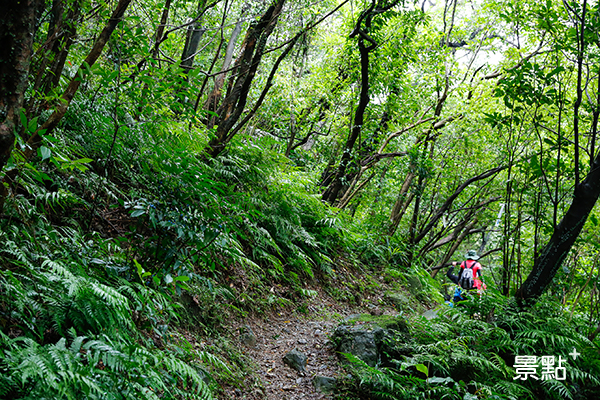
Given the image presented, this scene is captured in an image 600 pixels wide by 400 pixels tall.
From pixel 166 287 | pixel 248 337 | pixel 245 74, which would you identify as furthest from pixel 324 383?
pixel 245 74

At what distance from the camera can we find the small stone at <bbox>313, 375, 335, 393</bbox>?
13.3ft

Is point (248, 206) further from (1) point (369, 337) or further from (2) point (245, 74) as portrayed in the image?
(1) point (369, 337)

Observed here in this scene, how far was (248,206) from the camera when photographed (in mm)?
5766

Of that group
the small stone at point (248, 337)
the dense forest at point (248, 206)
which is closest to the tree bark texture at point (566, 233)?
the dense forest at point (248, 206)

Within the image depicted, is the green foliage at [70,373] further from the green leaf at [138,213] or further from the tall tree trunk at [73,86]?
the tall tree trunk at [73,86]

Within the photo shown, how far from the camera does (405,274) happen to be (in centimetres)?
1016

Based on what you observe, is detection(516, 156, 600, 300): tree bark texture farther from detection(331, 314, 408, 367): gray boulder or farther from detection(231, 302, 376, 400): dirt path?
detection(231, 302, 376, 400): dirt path

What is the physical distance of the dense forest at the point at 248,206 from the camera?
7.70 feet

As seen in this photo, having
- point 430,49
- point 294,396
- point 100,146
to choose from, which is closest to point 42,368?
point 294,396

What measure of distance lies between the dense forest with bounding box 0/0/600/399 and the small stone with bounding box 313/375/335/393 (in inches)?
3.3

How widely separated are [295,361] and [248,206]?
2.26m

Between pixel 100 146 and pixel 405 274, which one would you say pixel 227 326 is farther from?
pixel 405 274

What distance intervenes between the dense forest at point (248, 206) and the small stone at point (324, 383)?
85 mm

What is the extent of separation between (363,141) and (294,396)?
760 centimetres
